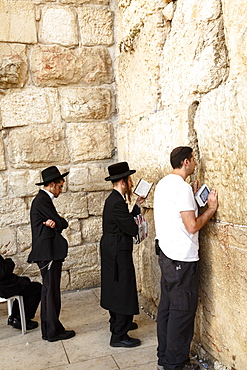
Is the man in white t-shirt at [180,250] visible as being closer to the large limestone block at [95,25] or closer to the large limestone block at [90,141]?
the large limestone block at [90,141]

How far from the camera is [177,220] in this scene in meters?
3.05

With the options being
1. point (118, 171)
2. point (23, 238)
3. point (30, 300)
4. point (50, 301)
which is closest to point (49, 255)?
point (50, 301)

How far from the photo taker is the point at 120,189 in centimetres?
373

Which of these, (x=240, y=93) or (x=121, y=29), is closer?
(x=240, y=93)

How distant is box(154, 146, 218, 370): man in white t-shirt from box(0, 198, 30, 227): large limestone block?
2.37 metres

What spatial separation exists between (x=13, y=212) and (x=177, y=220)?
2595mm

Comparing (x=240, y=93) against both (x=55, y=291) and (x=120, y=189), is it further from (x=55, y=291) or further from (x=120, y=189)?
(x=55, y=291)

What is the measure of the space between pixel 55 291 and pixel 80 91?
8.09ft

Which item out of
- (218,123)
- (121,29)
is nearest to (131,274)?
(218,123)

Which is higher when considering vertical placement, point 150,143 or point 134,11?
point 134,11

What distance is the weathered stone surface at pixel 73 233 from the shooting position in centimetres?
523

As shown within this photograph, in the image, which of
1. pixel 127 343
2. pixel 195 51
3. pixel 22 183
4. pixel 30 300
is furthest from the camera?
pixel 22 183

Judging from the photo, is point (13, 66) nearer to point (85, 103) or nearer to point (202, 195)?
point (85, 103)

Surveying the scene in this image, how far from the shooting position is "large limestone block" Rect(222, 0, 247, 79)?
2.84 metres
